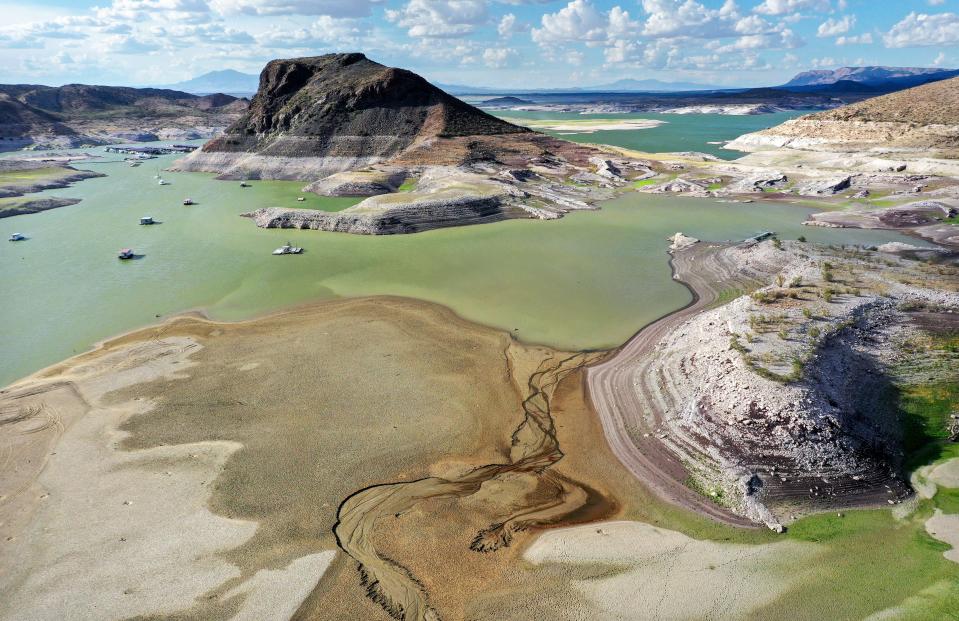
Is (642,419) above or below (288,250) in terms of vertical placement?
below

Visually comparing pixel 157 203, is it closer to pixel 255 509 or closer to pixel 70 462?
pixel 70 462

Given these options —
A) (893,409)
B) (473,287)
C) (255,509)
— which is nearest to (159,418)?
(255,509)

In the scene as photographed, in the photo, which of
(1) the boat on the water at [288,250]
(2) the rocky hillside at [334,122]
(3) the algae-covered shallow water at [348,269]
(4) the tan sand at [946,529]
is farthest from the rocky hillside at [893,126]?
(1) the boat on the water at [288,250]

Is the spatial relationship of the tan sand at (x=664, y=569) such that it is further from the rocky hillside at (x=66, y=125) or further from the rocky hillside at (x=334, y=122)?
the rocky hillside at (x=66, y=125)

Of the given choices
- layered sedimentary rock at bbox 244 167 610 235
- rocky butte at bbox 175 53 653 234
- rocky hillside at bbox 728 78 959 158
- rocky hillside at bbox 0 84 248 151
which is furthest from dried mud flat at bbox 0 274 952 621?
rocky hillside at bbox 0 84 248 151

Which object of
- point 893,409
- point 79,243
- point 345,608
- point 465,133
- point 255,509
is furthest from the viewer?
point 465,133

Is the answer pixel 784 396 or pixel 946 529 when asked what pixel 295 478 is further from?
pixel 946 529

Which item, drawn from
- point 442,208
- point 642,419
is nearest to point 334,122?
point 442,208
